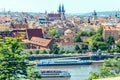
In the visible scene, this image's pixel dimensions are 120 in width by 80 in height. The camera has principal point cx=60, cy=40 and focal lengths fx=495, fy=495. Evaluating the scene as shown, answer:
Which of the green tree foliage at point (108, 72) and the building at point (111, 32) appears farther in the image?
the building at point (111, 32)

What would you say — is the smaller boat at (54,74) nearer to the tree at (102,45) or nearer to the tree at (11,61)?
the tree at (102,45)

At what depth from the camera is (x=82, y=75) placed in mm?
15797

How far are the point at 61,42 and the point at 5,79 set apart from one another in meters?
21.8

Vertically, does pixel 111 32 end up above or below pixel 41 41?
below

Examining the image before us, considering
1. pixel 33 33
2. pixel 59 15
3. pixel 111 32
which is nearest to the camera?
pixel 33 33

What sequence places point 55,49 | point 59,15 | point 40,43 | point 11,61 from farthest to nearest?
1. point 59,15
2. point 40,43
3. point 55,49
4. point 11,61

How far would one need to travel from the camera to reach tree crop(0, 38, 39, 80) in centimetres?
418

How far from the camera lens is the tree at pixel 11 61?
165 inches

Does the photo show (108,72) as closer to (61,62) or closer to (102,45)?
(61,62)

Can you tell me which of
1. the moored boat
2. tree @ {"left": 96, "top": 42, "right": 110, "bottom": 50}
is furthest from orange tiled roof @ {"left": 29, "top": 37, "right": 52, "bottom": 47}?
the moored boat

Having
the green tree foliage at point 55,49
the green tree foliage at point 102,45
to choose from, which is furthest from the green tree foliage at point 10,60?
the green tree foliage at point 102,45

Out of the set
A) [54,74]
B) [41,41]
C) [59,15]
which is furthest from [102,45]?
[59,15]

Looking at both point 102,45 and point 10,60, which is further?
point 102,45

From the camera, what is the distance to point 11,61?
4191mm
